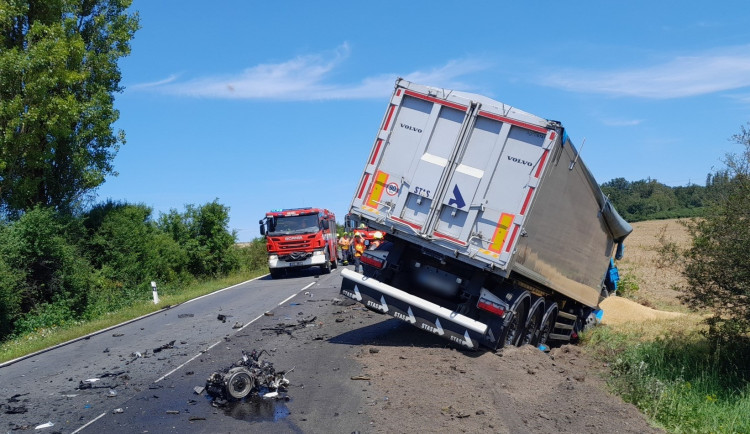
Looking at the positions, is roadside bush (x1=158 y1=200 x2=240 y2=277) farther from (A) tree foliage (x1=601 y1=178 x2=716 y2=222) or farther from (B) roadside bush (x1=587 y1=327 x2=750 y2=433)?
(B) roadside bush (x1=587 y1=327 x2=750 y2=433)

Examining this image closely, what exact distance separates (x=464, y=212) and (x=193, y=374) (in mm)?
4571

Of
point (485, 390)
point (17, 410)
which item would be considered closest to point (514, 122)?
point (485, 390)

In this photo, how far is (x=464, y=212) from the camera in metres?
10.1

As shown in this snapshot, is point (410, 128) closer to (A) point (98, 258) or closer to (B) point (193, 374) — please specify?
(B) point (193, 374)

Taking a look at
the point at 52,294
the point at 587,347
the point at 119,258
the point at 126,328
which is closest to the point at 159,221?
the point at 119,258

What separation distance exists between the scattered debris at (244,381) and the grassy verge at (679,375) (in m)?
4.81

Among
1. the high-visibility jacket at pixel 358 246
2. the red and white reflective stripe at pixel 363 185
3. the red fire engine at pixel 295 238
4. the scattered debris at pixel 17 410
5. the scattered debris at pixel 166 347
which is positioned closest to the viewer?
the scattered debris at pixel 17 410

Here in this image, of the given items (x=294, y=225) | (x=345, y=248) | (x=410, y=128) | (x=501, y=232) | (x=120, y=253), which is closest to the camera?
(x=501, y=232)

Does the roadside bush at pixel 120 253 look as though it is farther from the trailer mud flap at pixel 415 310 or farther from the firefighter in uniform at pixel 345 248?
the trailer mud flap at pixel 415 310

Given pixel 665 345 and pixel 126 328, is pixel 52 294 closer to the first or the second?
pixel 126 328

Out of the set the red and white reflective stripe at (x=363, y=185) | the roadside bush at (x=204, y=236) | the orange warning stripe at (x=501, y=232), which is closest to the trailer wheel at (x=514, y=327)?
the orange warning stripe at (x=501, y=232)

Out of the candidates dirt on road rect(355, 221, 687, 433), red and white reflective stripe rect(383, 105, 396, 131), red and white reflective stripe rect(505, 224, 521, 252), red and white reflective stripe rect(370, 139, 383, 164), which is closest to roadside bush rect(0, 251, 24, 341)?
dirt on road rect(355, 221, 687, 433)

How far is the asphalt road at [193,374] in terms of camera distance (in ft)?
24.2

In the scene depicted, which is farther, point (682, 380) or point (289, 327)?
point (289, 327)
